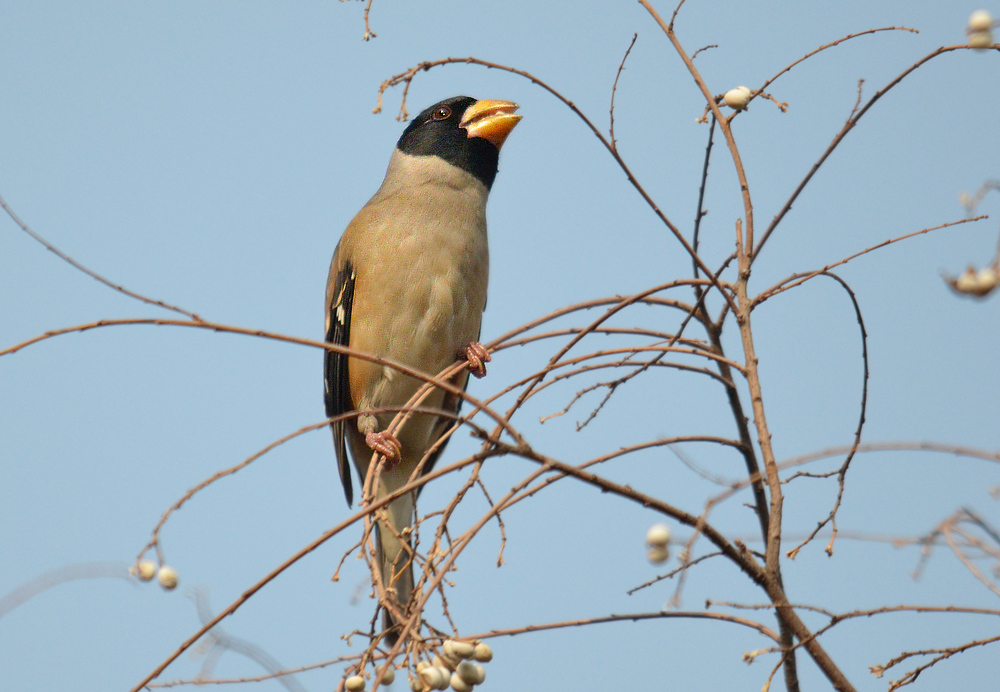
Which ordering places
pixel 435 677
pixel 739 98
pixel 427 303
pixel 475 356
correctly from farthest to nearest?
pixel 427 303 → pixel 475 356 → pixel 739 98 → pixel 435 677

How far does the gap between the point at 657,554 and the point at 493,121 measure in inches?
125

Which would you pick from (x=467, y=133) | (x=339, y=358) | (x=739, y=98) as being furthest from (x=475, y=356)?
(x=739, y=98)

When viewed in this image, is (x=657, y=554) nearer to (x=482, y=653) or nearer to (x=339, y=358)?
(x=482, y=653)

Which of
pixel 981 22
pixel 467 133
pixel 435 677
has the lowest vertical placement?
pixel 435 677

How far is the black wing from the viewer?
14.3 ft

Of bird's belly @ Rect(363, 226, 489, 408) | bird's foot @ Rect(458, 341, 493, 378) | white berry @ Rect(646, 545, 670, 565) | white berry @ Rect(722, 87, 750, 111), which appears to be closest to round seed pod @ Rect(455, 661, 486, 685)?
white berry @ Rect(646, 545, 670, 565)

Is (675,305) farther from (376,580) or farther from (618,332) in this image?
(376,580)

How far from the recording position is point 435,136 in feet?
15.8

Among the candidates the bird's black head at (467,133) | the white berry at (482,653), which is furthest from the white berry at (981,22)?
the bird's black head at (467,133)

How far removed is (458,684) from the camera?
2037mm

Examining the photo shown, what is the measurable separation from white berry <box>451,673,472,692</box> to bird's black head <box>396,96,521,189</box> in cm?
308

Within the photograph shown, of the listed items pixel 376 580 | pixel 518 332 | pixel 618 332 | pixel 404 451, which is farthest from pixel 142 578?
pixel 404 451

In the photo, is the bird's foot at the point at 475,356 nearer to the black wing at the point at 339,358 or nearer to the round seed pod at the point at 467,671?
the black wing at the point at 339,358

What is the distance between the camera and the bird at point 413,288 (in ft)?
13.7
